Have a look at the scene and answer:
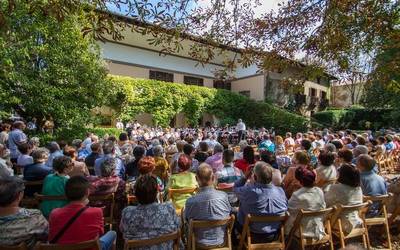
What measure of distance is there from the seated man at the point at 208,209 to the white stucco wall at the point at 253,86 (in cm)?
2644

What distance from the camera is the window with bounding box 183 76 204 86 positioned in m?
27.5

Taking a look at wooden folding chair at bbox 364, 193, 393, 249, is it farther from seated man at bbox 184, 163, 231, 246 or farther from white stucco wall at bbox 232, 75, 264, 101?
white stucco wall at bbox 232, 75, 264, 101

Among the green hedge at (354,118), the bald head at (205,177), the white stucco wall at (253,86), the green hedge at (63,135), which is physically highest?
the white stucco wall at (253,86)

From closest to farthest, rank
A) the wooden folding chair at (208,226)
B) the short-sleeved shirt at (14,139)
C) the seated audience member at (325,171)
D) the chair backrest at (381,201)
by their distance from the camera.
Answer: the wooden folding chair at (208,226) → the chair backrest at (381,201) → the seated audience member at (325,171) → the short-sleeved shirt at (14,139)

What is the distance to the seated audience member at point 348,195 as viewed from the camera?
4.34 metres

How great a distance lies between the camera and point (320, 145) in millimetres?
10984

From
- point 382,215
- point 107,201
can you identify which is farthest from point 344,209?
point 107,201

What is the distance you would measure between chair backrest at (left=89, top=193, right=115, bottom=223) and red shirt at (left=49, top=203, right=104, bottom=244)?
1475 mm

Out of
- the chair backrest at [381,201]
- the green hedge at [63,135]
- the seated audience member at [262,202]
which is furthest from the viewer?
the green hedge at [63,135]

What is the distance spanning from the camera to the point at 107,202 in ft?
15.8

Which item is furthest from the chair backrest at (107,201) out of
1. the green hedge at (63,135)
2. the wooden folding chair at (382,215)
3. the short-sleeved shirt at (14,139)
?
the green hedge at (63,135)

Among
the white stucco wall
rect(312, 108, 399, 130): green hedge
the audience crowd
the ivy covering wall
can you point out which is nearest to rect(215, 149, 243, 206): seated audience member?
the audience crowd

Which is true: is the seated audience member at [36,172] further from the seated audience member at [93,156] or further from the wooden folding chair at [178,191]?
the wooden folding chair at [178,191]

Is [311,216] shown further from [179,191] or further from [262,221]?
[179,191]
